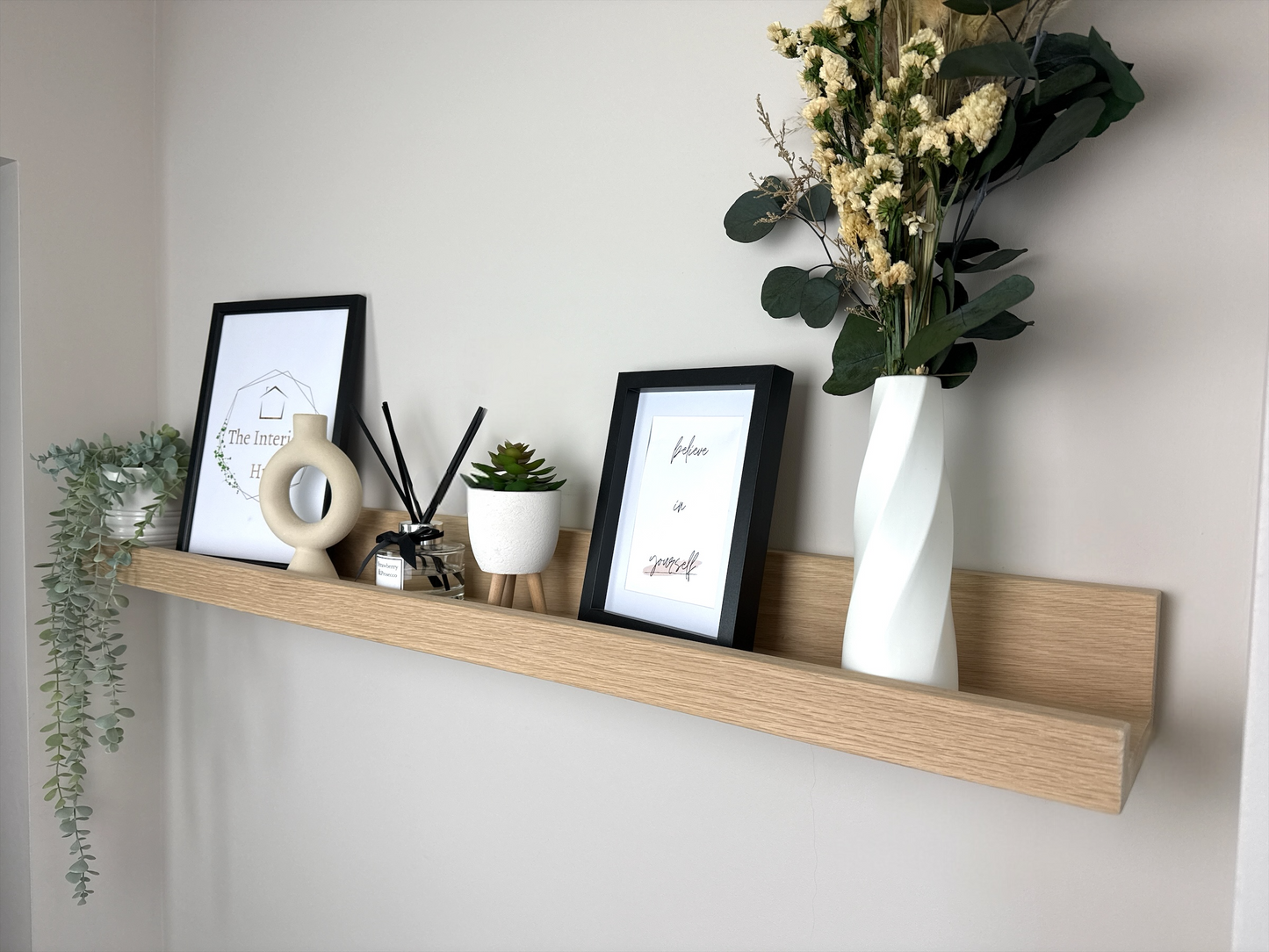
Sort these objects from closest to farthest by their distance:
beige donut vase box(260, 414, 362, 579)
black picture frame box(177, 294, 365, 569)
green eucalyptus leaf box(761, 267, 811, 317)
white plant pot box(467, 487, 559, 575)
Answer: green eucalyptus leaf box(761, 267, 811, 317), white plant pot box(467, 487, 559, 575), beige donut vase box(260, 414, 362, 579), black picture frame box(177, 294, 365, 569)

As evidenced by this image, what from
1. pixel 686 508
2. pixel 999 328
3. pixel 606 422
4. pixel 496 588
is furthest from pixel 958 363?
pixel 496 588

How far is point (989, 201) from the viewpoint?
0.70 m

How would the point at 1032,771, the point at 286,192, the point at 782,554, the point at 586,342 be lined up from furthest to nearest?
1. the point at 286,192
2. the point at 586,342
3. the point at 782,554
4. the point at 1032,771

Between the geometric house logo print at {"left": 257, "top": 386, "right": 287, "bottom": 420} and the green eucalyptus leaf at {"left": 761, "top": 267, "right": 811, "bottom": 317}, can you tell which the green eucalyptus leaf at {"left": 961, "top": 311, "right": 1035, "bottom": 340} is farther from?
the geometric house logo print at {"left": 257, "top": 386, "right": 287, "bottom": 420}

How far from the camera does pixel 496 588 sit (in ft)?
2.94

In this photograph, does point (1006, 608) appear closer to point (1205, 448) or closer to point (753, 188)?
point (1205, 448)

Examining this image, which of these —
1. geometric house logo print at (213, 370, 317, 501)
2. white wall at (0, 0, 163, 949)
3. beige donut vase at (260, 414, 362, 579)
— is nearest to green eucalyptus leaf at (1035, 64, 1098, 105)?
beige donut vase at (260, 414, 362, 579)

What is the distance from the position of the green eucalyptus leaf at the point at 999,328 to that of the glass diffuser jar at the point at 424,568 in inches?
23.0

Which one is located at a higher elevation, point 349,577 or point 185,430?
point 185,430

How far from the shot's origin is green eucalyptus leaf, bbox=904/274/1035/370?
0.57m

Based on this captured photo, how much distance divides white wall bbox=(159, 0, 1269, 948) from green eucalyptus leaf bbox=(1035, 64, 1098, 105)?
0.10 meters

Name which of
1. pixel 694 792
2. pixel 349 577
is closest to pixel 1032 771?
pixel 694 792

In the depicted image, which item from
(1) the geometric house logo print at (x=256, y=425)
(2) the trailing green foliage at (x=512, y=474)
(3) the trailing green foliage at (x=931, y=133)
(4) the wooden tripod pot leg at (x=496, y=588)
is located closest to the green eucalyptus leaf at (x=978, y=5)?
(3) the trailing green foliage at (x=931, y=133)

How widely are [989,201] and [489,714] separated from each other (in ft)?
2.47
